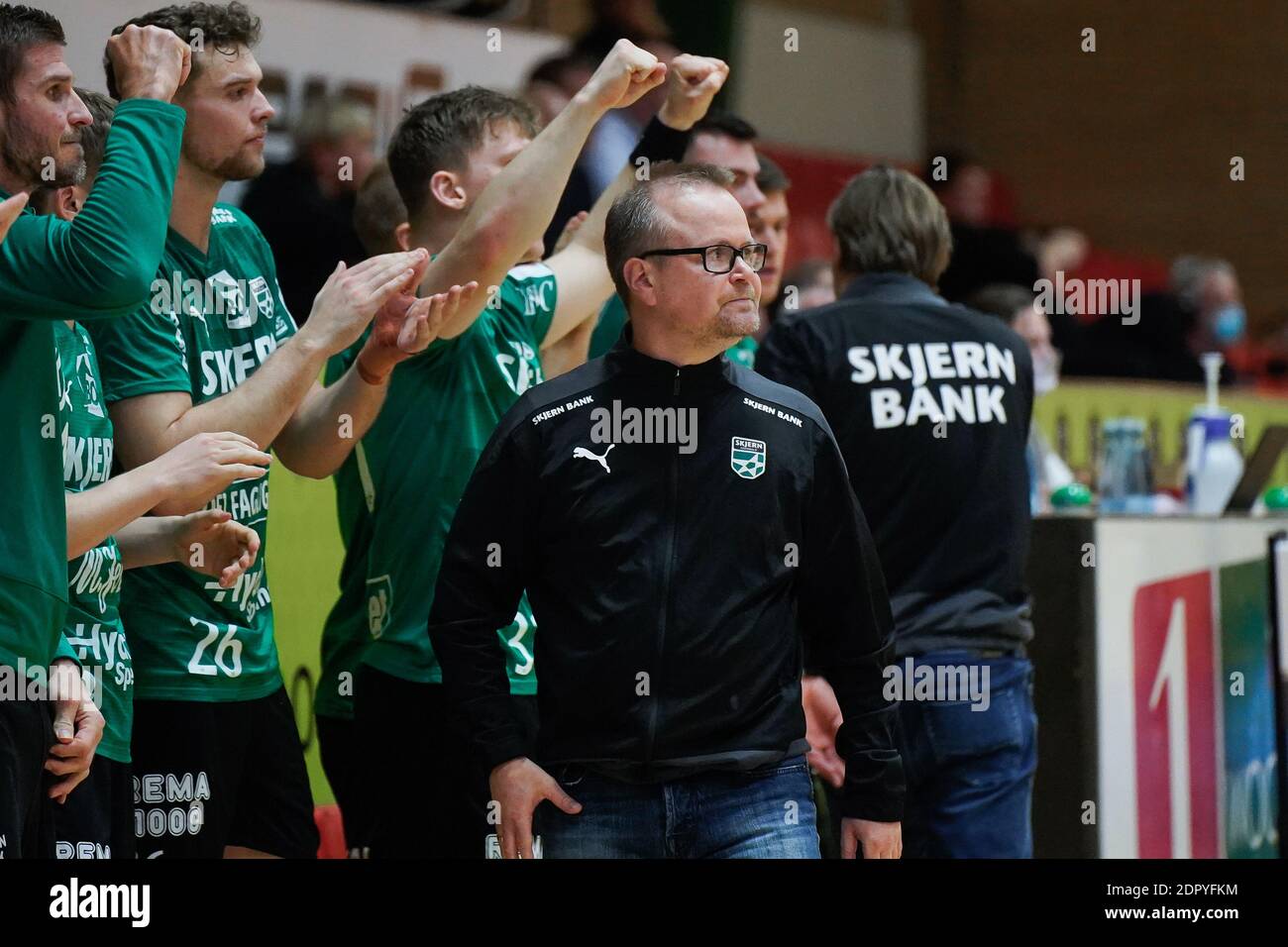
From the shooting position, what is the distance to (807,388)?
4.56m

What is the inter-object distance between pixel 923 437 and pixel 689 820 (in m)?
1.69

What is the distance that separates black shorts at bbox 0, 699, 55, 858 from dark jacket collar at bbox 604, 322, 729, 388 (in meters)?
1.20

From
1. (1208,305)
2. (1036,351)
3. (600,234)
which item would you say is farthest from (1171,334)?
(600,234)

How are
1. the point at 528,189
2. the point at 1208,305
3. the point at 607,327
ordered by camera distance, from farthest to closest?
the point at 1208,305
the point at 607,327
the point at 528,189

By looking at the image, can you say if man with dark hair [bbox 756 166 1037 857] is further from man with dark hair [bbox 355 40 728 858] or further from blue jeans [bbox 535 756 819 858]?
blue jeans [bbox 535 756 819 858]

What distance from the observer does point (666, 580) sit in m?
3.23

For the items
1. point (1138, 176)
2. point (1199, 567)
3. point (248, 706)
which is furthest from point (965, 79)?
point (248, 706)

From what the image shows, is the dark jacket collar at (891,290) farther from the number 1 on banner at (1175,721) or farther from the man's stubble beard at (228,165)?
the man's stubble beard at (228,165)

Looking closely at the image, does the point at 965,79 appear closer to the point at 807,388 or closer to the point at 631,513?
the point at 807,388

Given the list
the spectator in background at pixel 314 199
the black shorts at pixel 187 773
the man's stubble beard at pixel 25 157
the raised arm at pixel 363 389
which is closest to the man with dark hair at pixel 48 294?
the man's stubble beard at pixel 25 157

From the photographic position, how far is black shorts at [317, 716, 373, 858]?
13.1 feet

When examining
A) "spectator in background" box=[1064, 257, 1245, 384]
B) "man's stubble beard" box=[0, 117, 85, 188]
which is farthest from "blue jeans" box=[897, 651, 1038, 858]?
"spectator in background" box=[1064, 257, 1245, 384]

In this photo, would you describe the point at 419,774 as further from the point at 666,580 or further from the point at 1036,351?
the point at 1036,351
